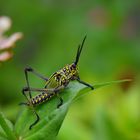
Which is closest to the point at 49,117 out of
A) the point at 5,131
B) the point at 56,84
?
the point at 5,131

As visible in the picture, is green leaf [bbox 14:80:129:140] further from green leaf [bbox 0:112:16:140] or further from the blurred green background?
the blurred green background

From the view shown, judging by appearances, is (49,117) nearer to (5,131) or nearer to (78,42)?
(5,131)

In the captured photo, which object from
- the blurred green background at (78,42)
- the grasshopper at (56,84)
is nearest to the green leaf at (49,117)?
the grasshopper at (56,84)

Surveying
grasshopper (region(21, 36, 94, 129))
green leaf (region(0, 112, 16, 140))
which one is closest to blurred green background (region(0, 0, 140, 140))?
grasshopper (region(21, 36, 94, 129))

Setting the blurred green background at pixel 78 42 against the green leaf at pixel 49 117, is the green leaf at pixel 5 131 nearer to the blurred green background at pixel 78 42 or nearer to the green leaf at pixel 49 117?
the green leaf at pixel 49 117

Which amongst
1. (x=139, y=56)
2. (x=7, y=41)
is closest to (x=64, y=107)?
(x=7, y=41)

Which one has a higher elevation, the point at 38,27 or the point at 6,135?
the point at 6,135

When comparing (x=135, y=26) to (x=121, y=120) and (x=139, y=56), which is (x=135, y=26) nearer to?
(x=139, y=56)

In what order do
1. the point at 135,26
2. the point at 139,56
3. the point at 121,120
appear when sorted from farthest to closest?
the point at 135,26
the point at 139,56
the point at 121,120
